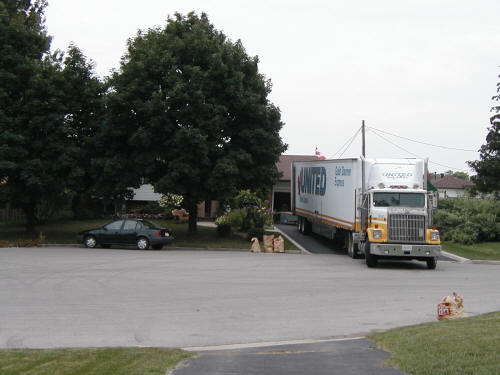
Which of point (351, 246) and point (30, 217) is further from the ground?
point (30, 217)

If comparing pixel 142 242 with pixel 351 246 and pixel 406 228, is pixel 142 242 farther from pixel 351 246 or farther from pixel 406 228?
pixel 406 228

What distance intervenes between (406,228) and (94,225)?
887 inches

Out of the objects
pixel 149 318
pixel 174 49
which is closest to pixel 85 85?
pixel 174 49

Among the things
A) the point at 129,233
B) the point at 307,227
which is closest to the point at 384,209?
the point at 129,233

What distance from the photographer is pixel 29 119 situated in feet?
85.1

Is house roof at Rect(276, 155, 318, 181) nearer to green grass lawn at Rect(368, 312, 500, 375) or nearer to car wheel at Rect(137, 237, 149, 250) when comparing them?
car wheel at Rect(137, 237, 149, 250)

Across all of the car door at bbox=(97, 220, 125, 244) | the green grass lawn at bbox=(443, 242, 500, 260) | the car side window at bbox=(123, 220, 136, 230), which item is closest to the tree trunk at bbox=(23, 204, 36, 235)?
the car door at bbox=(97, 220, 125, 244)

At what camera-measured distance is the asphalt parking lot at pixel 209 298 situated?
930 cm

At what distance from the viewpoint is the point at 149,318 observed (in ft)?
34.3

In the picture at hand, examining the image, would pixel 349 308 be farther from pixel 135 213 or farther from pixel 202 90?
pixel 135 213

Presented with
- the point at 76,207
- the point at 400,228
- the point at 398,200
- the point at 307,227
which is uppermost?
the point at 398,200

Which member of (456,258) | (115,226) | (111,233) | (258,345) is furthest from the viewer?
(115,226)

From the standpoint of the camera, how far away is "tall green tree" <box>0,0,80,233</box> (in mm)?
25266

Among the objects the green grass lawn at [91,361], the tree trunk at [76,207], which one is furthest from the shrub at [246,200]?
the green grass lawn at [91,361]
